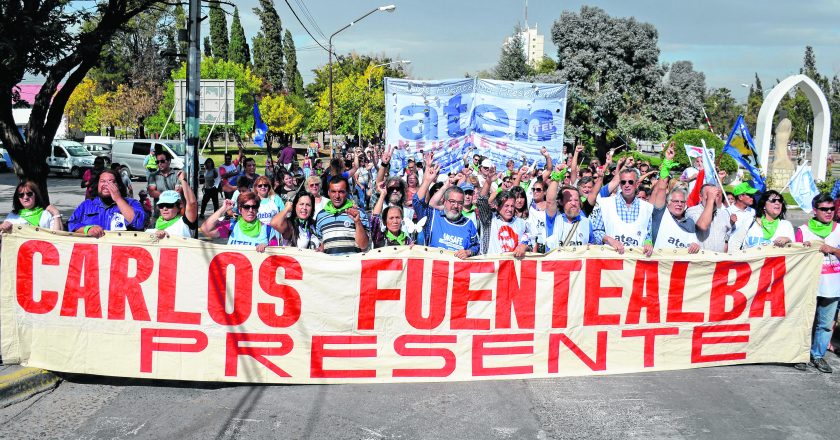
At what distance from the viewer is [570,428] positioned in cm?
512

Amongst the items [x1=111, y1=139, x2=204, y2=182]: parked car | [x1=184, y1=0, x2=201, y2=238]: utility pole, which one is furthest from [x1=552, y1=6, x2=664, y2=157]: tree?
[x1=184, y1=0, x2=201, y2=238]: utility pole

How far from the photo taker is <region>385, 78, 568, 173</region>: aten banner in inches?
611

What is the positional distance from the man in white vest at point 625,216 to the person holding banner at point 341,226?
2434mm

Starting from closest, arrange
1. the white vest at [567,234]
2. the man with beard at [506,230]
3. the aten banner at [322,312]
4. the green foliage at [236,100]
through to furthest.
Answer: the aten banner at [322,312], the man with beard at [506,230], the white vest at [567,234], the green foliage at [236,100]

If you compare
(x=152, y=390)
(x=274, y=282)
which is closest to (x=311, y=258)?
(x=274, y=282)

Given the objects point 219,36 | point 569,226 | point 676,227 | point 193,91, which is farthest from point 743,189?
point 219,36

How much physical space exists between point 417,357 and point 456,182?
3.75 m

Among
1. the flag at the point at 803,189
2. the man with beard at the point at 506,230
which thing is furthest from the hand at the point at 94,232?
the flag at the point at 803,189

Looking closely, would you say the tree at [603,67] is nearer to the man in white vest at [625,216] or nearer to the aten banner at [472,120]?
the aten banner at [472,120]

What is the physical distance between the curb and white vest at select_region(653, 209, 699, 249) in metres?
5.52

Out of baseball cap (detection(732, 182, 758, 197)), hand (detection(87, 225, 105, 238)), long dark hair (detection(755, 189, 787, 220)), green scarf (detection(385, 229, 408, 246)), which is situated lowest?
green scarf (detection(385, 229, 408, 246))

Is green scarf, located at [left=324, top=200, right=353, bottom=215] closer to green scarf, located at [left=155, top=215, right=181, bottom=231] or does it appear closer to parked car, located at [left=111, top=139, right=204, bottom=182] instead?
green scarf, located at [left=155, top=215, right=181, bottom=231]

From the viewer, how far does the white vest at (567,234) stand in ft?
23.4

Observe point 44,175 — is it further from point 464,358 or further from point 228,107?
point 464,358
